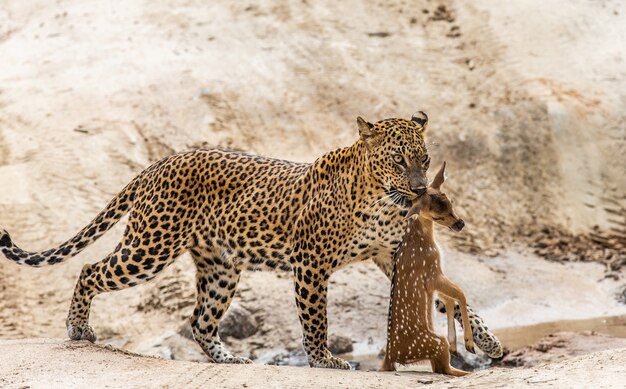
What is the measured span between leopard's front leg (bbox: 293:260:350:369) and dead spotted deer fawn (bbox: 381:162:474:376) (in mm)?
632

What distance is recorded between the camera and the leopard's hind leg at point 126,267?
11406mm

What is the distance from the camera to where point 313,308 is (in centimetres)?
1088

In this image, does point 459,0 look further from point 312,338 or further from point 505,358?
point 312,338

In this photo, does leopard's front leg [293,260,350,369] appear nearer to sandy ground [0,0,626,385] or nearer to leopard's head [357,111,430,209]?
leopard's head [357,111,430,209]

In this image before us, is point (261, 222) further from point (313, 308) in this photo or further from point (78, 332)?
point (78, 332)

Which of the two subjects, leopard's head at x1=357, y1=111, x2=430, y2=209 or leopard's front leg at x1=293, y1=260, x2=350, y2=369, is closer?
leopard's head at x1=357, y1=111, x2=430, y2=209

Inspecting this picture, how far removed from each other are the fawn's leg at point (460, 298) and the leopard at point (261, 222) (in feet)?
2.18

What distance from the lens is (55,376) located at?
10.0 m

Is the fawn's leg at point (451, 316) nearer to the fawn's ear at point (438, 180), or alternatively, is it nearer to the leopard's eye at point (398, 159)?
the fawn's ear at point (438, 180)

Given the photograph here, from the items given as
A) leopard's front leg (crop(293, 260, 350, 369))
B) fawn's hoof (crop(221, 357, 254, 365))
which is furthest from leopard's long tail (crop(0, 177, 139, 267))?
A: leopard's front leg (crop(293, 260, 350, 369))

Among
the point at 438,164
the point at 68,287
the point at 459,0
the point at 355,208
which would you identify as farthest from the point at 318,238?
→ the point at 459,0

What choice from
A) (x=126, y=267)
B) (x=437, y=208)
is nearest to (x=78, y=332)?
(x=126, y=267)

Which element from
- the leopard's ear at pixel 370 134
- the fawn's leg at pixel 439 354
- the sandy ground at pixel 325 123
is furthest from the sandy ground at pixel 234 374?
the sandy ground at pixel 325 123

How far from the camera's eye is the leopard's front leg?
1084 cm
